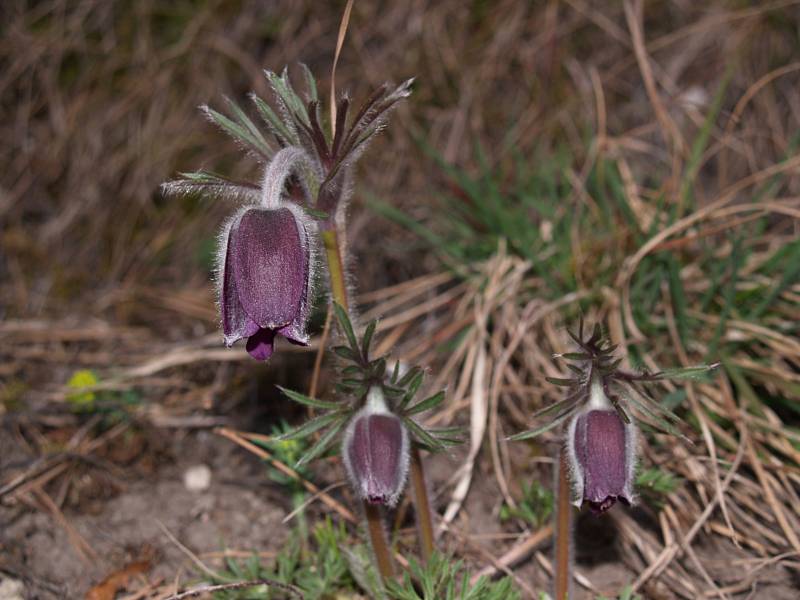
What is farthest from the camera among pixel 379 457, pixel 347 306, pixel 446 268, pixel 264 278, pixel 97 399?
pixel 446 268

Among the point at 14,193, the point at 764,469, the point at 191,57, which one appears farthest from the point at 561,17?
the point at 14,193

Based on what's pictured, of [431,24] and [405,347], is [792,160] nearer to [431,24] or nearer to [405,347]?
[405,347]

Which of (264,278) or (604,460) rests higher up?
(264,278)

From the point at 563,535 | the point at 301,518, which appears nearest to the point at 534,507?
the point at 563,535

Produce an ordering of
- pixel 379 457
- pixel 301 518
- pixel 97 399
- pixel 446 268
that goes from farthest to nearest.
Result: 1. pixel 446 268
2. pixel 97 399
3. pixel 301 518
4. pixel 379 457

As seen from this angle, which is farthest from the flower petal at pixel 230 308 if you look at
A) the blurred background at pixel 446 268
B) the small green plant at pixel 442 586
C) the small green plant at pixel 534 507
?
the small green plant at pixel 534 507

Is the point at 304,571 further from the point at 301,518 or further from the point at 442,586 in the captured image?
the point at 442,586
